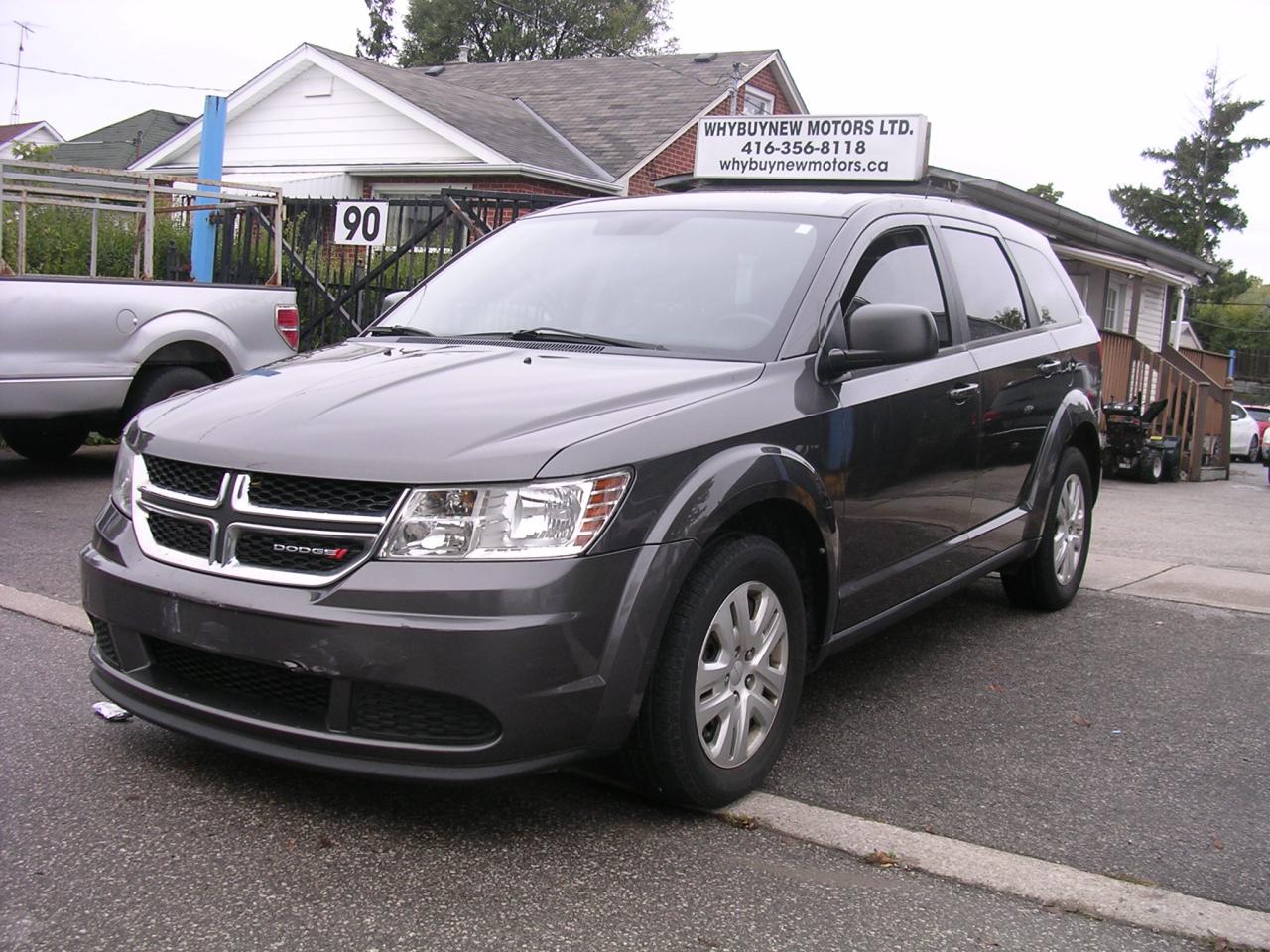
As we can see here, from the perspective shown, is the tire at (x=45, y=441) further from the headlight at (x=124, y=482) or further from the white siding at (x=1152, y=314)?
the white siding at (x=1152, y=314)

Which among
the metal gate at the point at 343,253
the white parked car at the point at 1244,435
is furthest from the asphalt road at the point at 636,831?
the white parked car at the point at 1244,435

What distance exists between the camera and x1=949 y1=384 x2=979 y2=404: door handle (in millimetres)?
4789

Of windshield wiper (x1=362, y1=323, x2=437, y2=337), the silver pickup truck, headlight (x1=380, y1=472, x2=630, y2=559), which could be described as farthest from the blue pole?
headlight (x1=380, y1=472, x2=630, y2=559)

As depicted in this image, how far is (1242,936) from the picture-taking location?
3.02 meters

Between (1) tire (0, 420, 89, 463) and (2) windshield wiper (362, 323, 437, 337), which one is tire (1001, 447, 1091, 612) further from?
(1) tire (0, 420, 89, 463)

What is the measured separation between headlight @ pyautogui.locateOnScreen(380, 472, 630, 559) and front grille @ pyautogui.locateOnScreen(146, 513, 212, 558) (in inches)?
21.5

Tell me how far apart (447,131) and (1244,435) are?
2035cm

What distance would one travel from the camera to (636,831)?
343 centimetres

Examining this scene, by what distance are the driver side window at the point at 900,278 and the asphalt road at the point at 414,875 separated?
1894 millimetres

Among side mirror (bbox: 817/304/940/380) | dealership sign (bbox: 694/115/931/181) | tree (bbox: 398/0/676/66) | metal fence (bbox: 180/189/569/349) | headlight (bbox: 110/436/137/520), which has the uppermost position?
tree (bbox: 398/0/676/66)

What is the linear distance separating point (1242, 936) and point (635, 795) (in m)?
1.57

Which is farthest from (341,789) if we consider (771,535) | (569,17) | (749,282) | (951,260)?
(569,17)

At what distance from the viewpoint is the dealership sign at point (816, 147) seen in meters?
13.4

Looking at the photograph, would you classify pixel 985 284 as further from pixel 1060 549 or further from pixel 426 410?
pixel 426 410
